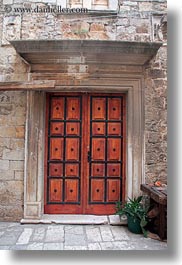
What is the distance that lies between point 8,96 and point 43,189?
140 centimetres

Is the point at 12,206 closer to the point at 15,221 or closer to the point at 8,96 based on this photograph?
the point at 15,221

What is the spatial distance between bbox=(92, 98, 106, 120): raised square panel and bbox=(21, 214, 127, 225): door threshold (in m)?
1.40

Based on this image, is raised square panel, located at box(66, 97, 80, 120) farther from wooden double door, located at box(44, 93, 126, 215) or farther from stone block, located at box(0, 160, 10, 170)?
stone block, located at box(0, 160, 10, 170)

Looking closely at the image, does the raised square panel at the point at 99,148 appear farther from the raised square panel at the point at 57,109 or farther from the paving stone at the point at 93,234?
the paving stone at the point at 93,234

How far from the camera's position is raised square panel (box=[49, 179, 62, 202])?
4.15 metres

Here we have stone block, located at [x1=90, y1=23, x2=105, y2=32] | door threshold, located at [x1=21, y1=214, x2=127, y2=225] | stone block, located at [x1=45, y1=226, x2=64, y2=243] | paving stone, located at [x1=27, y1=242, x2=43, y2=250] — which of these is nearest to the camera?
paving stone, located at [x1=27, y1=242, x2=43, y2=250]

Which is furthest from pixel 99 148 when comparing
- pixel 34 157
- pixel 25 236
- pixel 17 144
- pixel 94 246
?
pixel 25 236

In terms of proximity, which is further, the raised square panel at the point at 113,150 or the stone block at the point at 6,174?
the raised square panel at the point at 113,150

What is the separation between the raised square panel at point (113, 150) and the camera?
13.7ft

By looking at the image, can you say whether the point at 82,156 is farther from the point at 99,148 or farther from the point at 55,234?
the point at 55,234

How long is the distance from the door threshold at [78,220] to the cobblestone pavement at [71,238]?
0.06 metres

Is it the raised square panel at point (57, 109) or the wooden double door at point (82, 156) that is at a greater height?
the raised square panel at point (57, 109)

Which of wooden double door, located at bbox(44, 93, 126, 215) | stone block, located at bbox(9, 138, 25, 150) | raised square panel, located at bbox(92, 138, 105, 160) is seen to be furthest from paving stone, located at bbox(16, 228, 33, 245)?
raised square panel, located at bbox(92, 138, 105, 160)

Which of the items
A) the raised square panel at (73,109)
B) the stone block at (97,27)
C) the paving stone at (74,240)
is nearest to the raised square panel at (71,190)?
the paving stone at (74,240)
